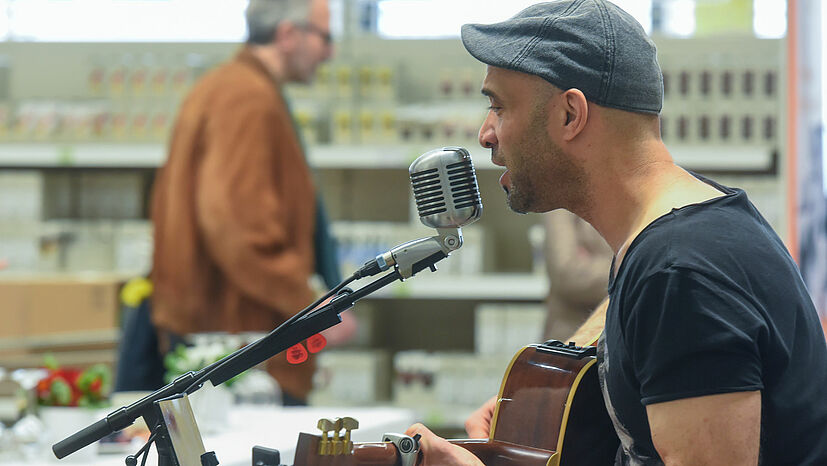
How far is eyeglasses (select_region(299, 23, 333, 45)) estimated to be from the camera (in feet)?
11.3

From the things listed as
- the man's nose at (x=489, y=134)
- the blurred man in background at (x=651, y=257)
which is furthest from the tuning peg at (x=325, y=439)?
the man's nose at (x=489, y=134)

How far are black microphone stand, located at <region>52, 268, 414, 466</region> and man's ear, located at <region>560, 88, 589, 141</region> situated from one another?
201mm

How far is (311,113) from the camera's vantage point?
3855 millimetres

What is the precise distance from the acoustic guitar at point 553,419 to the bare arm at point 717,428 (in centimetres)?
29

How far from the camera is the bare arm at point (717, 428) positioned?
946 millimetres

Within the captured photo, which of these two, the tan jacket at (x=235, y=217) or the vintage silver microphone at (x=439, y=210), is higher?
the vintage silver microphone at (x=439, y=210)

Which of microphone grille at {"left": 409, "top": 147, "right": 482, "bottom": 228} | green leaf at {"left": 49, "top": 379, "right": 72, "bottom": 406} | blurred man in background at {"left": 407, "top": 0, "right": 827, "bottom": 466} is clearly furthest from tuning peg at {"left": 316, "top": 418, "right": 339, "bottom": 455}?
green leaf at {"left": 49, "top": 379, "right": 72, "bottom": 406}

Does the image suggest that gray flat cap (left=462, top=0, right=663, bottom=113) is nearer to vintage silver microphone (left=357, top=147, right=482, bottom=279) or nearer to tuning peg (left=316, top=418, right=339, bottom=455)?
vintage silver microphone (left=357, top=147, right=482, bottom=279)

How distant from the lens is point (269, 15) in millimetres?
3445

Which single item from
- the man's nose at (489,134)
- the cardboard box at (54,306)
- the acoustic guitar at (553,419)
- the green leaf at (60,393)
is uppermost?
the man's nose at (489,134)

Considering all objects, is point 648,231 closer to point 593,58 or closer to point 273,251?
point 593,58

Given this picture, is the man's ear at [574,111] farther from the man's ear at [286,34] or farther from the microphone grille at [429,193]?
the man's ear at [286,34]

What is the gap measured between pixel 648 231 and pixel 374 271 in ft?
0.95

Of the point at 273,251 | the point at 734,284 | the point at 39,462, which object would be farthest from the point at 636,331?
the point at 273,251
